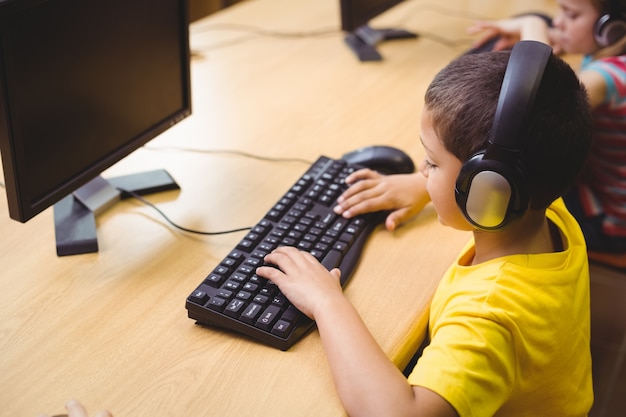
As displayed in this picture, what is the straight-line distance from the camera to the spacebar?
985 mm

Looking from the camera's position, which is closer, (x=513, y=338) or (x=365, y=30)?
(x=513, y=338)

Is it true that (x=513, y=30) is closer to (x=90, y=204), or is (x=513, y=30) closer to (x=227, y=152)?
(x=227, y=152)

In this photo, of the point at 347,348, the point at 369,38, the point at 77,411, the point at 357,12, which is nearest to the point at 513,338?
the point at 347,348

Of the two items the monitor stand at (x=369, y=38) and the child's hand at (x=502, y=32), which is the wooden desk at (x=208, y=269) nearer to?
the monitor stand at (x=369, y=38)

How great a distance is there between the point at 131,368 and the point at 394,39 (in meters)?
1.25

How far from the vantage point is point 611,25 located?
1383mm

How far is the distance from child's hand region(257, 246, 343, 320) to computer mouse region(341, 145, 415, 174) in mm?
295

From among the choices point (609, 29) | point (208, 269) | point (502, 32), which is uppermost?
point (609, 29)

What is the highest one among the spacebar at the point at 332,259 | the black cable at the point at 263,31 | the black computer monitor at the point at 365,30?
the black computer monitor at the point at 365,30

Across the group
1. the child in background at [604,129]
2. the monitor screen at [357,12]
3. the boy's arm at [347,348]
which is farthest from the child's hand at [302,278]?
the monitor screen at [357,12]

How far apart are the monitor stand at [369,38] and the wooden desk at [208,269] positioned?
4 centimetres

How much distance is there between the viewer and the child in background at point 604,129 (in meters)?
1.36

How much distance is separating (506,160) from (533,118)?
0.05 meters

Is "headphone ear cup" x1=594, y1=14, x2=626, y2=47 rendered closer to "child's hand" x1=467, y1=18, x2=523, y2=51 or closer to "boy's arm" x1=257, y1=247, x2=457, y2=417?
"child's hand" x1=467, y1=18, x2=523, y2=51
